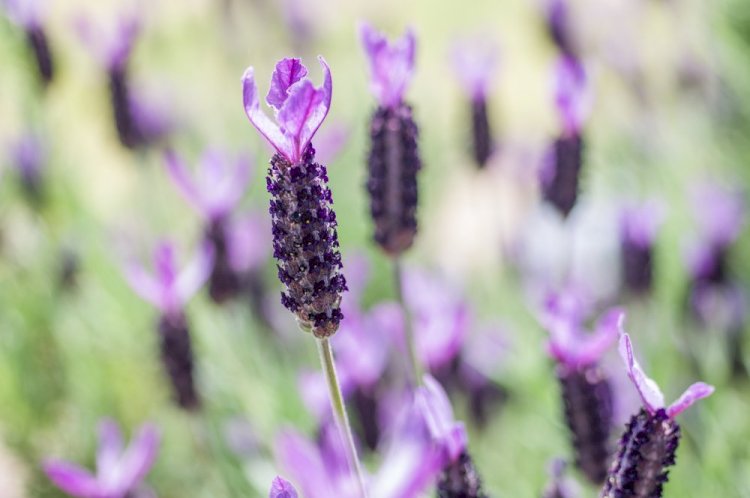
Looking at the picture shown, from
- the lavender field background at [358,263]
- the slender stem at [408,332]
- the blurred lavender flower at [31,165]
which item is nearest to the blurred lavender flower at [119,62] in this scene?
the lavender field background at [358,263]

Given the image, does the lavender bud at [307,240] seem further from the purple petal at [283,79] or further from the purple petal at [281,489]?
the purple petal at [281,489]

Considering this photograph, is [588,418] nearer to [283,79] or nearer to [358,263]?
[283,79]

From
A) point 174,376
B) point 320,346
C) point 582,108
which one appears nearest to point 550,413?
point 582,108

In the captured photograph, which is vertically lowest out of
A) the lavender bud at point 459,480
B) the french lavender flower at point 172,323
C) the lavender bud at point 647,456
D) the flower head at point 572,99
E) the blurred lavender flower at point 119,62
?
the lavender bud at point 647,456

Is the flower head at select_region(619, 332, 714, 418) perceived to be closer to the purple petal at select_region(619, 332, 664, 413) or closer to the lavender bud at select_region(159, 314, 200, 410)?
the purple petal at select_region(619, 332, 664, 413)

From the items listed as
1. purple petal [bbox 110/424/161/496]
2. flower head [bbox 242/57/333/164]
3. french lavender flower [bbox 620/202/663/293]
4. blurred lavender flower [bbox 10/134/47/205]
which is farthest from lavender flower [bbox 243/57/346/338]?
blurred lavender flower [bbox 10/134/47/205]

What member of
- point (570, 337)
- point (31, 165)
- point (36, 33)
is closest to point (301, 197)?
point (570, 337)
